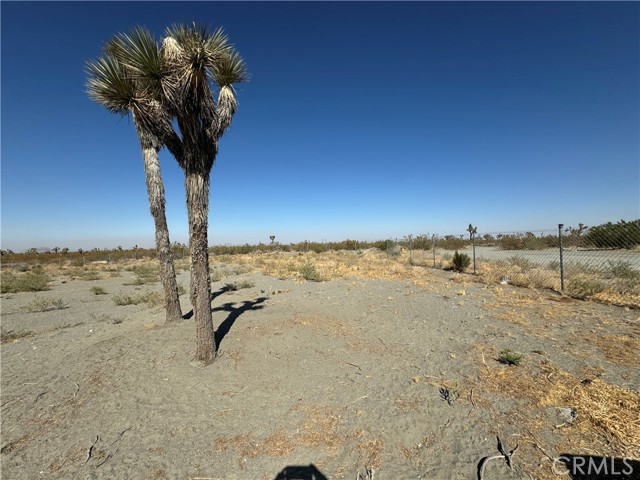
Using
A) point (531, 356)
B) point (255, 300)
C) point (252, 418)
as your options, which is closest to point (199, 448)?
point (252, 418)

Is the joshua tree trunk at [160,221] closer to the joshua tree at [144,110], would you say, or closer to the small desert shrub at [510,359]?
the joshua tree at [144,110]

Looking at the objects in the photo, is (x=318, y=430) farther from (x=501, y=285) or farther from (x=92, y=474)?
(x=501, y=285)

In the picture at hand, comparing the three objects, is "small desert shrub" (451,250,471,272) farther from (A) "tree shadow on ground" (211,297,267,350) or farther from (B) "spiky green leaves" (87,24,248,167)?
(B) "spiky green leaves" (87,24,248,167)

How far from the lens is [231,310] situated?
27.0 ft

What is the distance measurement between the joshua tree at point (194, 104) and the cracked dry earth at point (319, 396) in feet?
3.92

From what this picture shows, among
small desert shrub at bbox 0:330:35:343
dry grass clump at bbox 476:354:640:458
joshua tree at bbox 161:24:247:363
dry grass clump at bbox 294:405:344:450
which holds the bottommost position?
dry grass clump at bbox 294:405:344:450

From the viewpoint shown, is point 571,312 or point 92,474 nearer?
point 92,474

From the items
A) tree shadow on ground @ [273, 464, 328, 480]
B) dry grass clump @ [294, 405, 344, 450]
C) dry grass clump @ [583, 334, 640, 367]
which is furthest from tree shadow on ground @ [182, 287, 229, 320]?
dry grass clump @ [583, 334, 640, 367]

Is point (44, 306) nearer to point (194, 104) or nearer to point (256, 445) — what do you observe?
point (194, 104)

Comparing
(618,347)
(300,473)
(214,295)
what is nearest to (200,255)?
(300,473)

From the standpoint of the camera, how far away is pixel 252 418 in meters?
3.64

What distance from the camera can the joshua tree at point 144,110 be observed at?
5215mm

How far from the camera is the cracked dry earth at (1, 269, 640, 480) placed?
115 inches

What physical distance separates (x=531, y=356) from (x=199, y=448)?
17.2 feet
